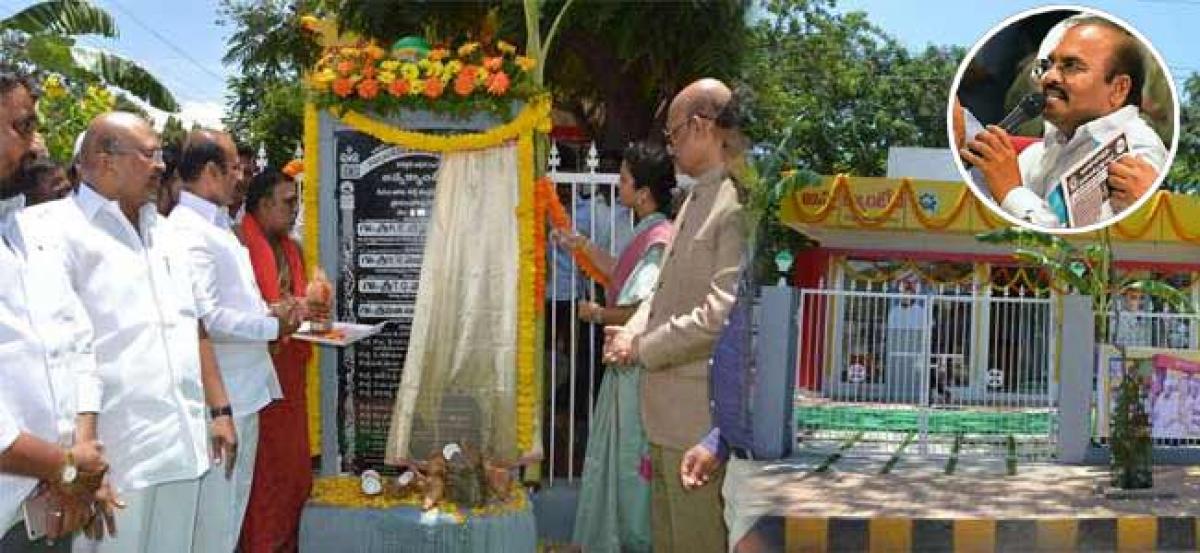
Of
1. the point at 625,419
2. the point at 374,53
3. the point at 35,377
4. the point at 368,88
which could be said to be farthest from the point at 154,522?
the point at 374,53

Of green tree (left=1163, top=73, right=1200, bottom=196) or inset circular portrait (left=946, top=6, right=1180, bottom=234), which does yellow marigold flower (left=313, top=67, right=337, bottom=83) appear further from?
green tree (left=1163, top=73, right=1200, bottom=196)

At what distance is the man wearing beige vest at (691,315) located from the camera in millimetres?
→ 2850

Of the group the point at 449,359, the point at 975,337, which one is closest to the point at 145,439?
the point at 449,359

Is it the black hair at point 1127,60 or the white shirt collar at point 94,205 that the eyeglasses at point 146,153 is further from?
the black hair at point 1127,60

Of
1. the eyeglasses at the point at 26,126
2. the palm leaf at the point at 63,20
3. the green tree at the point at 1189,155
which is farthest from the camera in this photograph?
the green tree at the point at 1189,155

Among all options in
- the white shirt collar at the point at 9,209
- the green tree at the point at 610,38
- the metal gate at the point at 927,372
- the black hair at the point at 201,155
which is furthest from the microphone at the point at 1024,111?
the metal gate at the point at 927,372

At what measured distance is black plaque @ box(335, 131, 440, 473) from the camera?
5.36 meters

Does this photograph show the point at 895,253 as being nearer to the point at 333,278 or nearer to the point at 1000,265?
the point at 1000,265

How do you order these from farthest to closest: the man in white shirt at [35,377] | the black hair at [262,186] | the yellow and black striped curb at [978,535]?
the yellow and black striped curb at [978,535] < the black hair at [262,186] < the man in white shirt at [35,377]

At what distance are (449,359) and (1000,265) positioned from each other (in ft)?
43.3

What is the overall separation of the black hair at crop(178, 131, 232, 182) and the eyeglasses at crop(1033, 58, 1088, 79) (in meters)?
2.68

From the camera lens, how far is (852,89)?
2275 centimetres

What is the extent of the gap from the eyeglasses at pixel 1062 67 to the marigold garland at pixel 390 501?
287cm

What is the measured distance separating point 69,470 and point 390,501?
2300 mm
